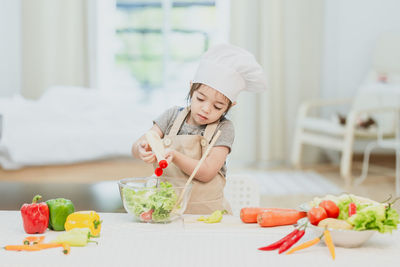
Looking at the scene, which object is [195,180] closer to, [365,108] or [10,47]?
[365,108]

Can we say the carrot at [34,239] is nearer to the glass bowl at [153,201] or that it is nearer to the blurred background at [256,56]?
the glass bowl at [153,201]

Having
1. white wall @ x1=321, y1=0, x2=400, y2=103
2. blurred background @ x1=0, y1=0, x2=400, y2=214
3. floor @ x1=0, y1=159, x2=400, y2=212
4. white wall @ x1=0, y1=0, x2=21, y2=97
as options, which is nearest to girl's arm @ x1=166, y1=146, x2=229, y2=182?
floor @ x1=0, y1=159, x2=400, y2=212

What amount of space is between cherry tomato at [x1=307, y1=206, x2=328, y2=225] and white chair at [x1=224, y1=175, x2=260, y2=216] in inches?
24.1

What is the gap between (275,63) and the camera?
213 inches

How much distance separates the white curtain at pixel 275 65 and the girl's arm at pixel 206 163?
3.78 m

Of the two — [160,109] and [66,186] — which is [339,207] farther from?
[160,109]

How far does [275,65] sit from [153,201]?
4187 millimetres

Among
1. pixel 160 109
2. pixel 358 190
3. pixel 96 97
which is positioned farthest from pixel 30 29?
pixel 358 190

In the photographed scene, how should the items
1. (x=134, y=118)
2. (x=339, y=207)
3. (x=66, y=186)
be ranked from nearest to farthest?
(x=339, y=207) < (x=66, y=186) < (x=134, y=118)

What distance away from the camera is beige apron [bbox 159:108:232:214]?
167 cm

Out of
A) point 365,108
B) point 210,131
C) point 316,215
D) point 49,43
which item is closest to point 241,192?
point 210,131

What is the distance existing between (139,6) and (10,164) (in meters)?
3.42

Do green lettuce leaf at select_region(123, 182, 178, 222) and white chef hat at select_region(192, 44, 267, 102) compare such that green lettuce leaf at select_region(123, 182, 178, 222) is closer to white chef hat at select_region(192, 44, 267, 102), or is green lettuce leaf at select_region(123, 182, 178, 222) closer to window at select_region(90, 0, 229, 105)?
white chef hat at select_region(192, 44, 267, 102)

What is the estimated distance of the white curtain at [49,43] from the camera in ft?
17.8
